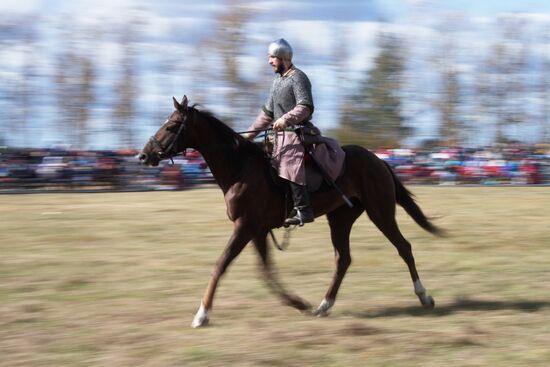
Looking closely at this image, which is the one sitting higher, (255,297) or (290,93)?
(290,93)

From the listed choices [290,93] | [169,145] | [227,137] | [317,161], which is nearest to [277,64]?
[290,93]

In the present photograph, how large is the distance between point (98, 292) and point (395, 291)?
3301 millimetres

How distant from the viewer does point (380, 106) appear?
53.0 meters

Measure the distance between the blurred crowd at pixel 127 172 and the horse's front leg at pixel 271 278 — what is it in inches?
638

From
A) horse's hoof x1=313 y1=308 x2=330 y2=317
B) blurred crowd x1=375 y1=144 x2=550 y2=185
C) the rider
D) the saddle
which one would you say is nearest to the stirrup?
the rider

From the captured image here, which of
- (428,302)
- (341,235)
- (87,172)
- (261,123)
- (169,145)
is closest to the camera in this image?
(169,145)

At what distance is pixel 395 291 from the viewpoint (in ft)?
29.0

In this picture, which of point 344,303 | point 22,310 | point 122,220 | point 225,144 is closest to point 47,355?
point 22,310

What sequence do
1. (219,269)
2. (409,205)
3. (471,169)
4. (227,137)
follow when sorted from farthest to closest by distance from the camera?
(471,169) < (409,205) < (227,137) < (219,269)

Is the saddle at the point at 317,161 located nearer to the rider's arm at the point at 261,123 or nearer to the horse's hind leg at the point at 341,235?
the rider's arm at the point at 261,123

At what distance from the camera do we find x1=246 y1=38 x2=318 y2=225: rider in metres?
7.61

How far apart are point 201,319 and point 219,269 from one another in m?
0.48

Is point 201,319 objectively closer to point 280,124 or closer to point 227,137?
point 227,137

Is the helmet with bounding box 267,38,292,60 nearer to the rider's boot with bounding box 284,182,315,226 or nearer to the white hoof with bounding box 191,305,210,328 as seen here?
the rider's boot with bounding box 284,182,315,226
